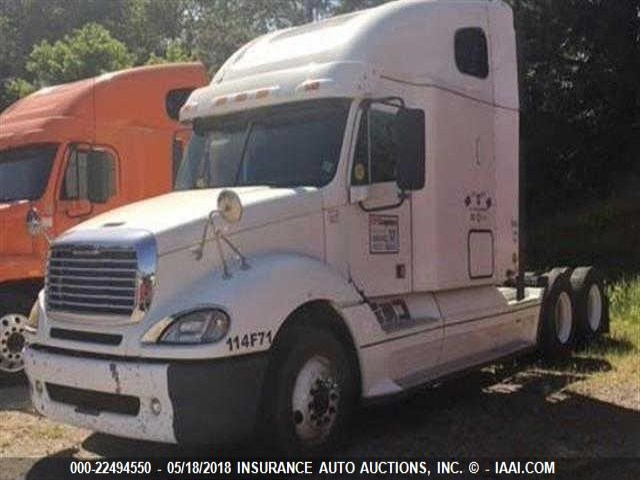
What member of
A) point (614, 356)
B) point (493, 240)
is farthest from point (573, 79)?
point (493, 240)

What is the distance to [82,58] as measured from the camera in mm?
20688

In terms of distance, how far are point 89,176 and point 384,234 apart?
402 centimetres

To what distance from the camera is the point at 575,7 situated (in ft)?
62.2

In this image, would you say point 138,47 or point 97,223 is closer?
point 97,223

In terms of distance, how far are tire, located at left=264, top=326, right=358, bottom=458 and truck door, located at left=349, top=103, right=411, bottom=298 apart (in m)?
0.82

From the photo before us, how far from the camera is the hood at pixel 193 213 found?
5.58m

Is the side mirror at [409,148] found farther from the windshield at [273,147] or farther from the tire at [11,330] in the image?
the tire at [11,330]

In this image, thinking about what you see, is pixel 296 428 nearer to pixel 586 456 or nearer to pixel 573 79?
pixel 586 456

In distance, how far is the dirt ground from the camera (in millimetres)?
6004

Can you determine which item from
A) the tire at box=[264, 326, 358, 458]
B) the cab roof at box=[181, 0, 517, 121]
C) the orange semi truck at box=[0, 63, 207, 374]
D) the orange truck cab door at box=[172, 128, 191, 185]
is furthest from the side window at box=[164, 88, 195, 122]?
the tire at box=[264, 326, 358, 458]

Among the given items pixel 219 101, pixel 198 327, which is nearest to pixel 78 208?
pixel 219 101

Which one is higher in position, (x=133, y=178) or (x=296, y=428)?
(x=133, y=178)

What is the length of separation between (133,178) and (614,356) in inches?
222

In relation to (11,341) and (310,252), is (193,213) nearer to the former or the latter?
(310,252)
